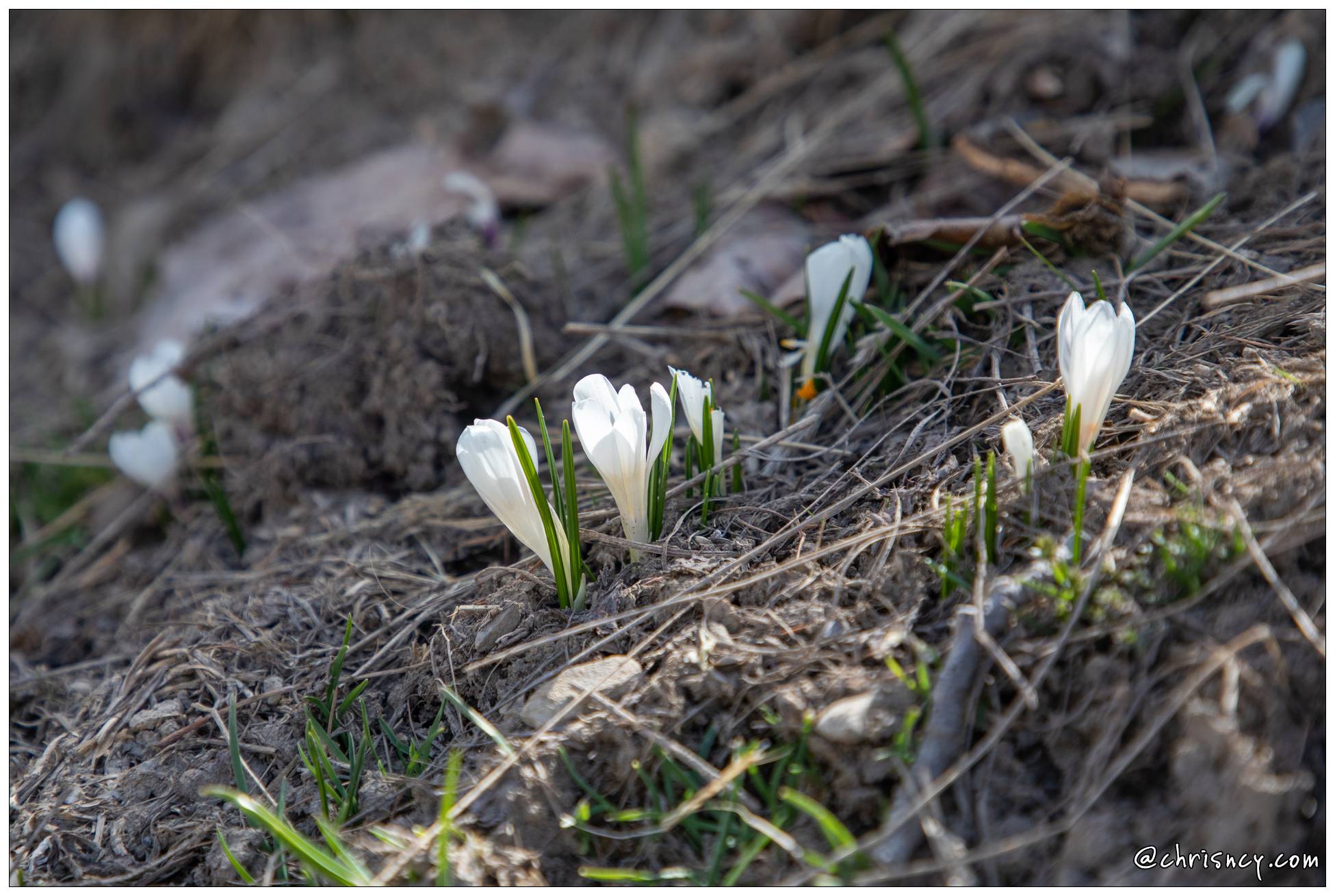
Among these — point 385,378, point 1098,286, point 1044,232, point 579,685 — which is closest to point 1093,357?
point 1098,286

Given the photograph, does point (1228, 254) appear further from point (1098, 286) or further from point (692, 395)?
point (692, 395)

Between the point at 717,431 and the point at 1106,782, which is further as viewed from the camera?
the point at 717,431

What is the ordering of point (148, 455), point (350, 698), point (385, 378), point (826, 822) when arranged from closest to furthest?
point (826, 822) → point (350, 698) → point (385, 378) → point (148, 455)

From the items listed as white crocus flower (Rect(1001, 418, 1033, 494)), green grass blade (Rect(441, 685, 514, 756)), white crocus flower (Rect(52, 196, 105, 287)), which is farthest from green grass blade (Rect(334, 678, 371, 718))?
white crocus flower (Rect(52, 196, 105, 287))

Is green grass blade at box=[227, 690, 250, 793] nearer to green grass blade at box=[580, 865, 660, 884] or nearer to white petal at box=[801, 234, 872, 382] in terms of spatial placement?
green grass blade at box=[580, 865, 660, 884]

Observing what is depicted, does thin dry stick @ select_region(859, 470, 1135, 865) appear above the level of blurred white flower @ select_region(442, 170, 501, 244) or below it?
below

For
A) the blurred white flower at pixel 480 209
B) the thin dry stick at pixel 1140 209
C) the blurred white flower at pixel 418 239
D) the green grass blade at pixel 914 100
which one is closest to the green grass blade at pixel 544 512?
the blurred white flower at pixel 418 239
